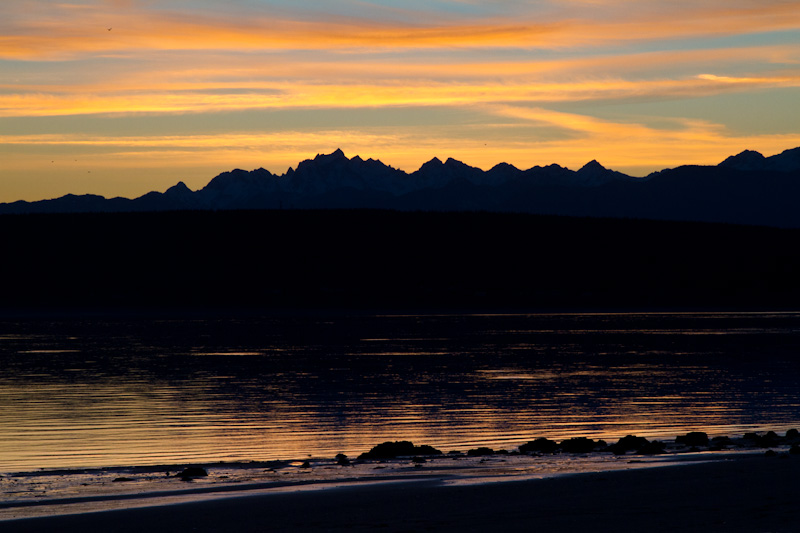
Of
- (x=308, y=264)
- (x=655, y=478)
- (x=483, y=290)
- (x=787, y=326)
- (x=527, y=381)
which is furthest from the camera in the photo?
(x=308, y=264)

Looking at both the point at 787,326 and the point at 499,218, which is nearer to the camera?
the point at 787,326

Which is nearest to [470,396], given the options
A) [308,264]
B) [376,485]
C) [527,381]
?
[527,381]

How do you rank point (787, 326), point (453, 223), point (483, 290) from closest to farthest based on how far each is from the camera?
point (787, 326), point (483, 290), point (453, 223)

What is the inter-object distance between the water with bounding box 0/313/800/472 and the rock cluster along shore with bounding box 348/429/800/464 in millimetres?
1264

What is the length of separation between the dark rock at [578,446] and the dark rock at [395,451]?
2.48 m

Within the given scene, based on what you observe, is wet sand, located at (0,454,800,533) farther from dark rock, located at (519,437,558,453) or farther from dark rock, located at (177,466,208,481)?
dark rock, located at (519,437,558,453)

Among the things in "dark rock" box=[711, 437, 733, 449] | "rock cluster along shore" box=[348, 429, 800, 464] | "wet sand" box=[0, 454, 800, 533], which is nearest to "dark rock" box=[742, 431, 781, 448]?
"rock cluster along shore" box=[348, 429, 800, 464]

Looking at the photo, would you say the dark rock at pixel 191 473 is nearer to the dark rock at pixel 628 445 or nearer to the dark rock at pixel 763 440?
the dark rock at pixel 628 445

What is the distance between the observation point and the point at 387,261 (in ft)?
426

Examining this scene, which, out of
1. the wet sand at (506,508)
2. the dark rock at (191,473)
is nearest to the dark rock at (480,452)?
the wet sand at (506,508)

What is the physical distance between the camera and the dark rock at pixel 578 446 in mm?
20750

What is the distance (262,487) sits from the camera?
16.5 meters

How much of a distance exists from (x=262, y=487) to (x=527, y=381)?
21.1 m

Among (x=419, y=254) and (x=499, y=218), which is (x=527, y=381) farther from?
(x=499, y=218)
